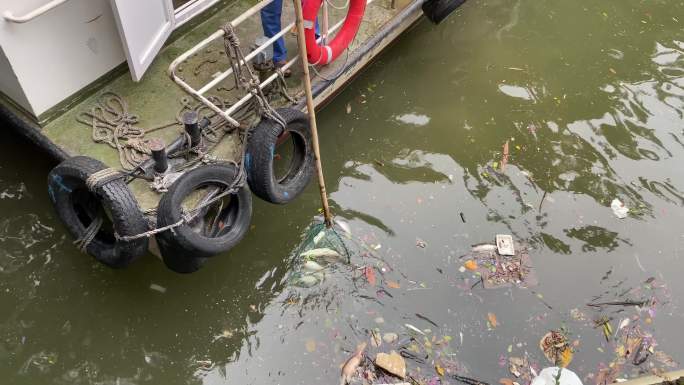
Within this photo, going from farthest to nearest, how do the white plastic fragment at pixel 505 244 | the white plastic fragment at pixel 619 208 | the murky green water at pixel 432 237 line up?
the white plastic fragment at pixel 619 208
the white plastic fragment at pixel 505 244
the murky green water at pixel 432 237

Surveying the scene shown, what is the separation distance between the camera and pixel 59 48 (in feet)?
11.6

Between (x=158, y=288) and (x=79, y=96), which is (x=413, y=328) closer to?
(x=158, y=288)

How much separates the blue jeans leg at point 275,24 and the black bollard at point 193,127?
3.16ft

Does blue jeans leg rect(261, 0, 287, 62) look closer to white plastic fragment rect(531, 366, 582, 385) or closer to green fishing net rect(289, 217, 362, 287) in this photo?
green fishing net rect(289, 217, 362, 287)

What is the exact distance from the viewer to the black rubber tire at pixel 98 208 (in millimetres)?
3053

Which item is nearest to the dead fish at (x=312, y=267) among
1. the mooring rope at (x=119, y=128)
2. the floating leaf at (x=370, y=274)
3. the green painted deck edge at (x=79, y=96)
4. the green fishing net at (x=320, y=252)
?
the green fishing net at (x=320, y=252)

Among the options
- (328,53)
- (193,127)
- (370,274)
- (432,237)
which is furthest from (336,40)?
(370,274)

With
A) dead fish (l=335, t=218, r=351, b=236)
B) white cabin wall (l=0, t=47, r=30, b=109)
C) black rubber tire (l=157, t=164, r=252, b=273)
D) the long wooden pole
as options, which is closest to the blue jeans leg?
the long wooden pole

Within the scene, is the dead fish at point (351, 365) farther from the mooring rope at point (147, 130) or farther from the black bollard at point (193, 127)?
the black bollard at point (193, 127)

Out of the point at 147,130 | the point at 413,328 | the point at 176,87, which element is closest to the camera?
the point at 413,328

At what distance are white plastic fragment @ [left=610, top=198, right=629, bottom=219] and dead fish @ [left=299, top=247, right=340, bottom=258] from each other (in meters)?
2.28

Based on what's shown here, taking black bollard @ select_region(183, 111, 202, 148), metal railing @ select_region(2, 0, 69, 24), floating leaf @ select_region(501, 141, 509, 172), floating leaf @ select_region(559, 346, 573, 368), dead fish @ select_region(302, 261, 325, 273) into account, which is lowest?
floating leaf @ select_region(559, 346, 573, 368)

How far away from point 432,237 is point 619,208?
1583 mm

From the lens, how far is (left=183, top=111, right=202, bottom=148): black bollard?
3412 mm
